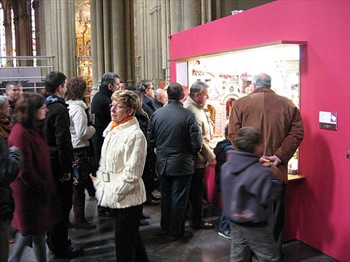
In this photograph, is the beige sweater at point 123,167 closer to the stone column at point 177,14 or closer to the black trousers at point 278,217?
the black trousers at point 278,217

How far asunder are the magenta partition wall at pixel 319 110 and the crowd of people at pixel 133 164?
0.32 meters

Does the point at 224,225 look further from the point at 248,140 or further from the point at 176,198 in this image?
the point at 248,140

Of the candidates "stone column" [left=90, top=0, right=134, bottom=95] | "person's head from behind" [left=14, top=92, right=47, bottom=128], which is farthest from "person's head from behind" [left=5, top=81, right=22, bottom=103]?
"stone column" [left=90, top=0, right=134, bottom=95]

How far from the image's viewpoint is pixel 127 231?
368cm

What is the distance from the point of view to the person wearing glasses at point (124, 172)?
353cm

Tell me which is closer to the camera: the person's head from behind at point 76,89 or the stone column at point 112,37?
the person's head from behind at point 76,89

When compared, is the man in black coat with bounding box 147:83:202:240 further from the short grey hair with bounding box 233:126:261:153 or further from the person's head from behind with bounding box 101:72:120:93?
the short grey hair with bounding box 233:126:261:153

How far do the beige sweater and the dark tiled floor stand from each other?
1.23m

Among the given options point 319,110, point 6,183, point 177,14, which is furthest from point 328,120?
point 177,14

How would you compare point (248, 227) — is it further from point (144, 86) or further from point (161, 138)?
point (144, 86)

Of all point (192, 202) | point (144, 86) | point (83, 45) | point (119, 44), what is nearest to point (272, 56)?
point (192, 202)

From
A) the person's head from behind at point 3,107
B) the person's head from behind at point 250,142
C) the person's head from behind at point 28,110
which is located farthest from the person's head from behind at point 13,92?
the person's head from behind at point 250,142

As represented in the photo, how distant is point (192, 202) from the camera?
213 inches

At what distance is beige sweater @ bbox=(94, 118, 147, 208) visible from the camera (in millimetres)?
3523
